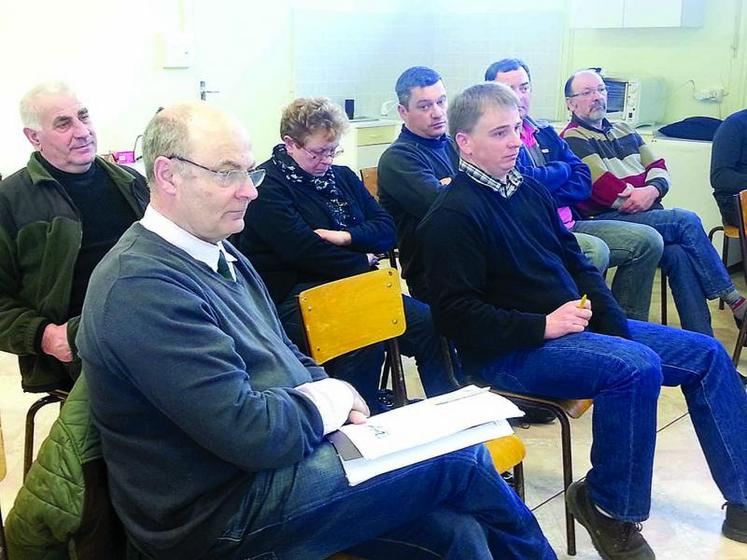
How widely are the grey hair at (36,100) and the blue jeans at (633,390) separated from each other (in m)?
1.38

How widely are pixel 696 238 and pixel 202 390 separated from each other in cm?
278

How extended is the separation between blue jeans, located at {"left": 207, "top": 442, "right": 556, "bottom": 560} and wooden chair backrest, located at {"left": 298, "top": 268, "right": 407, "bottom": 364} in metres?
0.61

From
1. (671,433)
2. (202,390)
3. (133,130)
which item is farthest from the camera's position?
(133,130)

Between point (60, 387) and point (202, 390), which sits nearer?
point (202, 390)

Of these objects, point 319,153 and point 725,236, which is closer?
point 319,153

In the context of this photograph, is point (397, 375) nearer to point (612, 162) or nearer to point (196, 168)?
point (196, 168)

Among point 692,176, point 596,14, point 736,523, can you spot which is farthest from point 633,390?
point 596,14

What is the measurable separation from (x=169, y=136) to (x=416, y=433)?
709 millimetres

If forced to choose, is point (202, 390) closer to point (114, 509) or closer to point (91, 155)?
point (114, 509)

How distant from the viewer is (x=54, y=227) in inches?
92.0

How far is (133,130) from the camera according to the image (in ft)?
16.2

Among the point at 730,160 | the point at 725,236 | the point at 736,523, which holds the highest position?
the point at 730,160

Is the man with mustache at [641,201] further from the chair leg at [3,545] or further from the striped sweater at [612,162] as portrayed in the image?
the chair leg at [3,545]

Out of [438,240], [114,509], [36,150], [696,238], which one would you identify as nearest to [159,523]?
[114,509]
